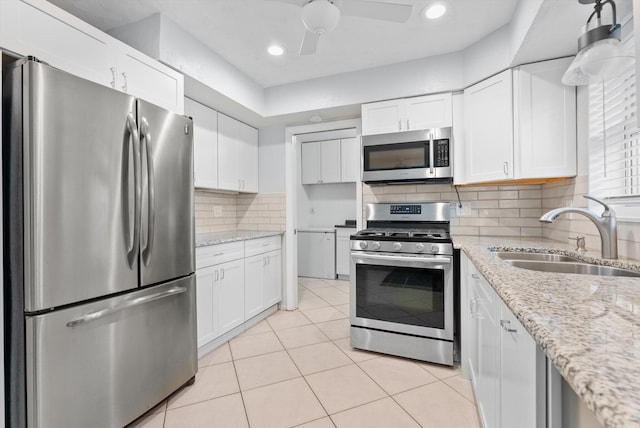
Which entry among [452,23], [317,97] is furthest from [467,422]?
[317,97]

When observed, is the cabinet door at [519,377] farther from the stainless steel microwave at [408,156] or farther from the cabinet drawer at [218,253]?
the cabinet drawer at [218,253]

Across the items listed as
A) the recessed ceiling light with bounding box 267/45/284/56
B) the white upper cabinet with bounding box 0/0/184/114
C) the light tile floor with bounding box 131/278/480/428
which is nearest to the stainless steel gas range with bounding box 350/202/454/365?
the light tile floor with bounding box 131/278/480/428

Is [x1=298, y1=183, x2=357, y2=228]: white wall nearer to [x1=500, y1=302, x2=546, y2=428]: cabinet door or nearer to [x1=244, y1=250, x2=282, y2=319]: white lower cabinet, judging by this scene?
[x1=244, y1=250, x2=282, y2=319]: white lower cabinet

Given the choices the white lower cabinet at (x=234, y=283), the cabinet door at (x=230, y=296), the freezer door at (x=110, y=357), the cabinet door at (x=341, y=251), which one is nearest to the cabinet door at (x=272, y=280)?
the white lower cabinet at (x=234, y=283)

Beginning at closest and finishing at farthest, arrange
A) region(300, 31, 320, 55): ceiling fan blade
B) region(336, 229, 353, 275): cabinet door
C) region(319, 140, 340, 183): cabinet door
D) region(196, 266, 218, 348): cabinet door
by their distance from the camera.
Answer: region(300, 31, 320, 55): ceiling fan blade, region(196, 266, 218, 348): cabinet door, region(336, 229, 353, 275): cabinet door, region(319, 140, 340, 183): cabinet door

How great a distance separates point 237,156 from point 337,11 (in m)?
2.06

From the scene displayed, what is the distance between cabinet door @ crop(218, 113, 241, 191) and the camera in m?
3.02

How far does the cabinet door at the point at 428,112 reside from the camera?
2.58 meters

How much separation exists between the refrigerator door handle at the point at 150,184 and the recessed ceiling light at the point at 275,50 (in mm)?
1256

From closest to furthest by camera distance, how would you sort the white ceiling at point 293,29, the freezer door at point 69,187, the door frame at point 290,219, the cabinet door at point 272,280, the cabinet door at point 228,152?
the freezer door at point 69,187 < the white ceiling at point 293,29 < the cabinet door at point 228,152 < the cabinet door at point 272,280 < the door frame at point 290,219

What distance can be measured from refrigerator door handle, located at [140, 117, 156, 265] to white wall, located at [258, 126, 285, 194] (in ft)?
6.46

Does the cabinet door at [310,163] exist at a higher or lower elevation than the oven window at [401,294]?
higher

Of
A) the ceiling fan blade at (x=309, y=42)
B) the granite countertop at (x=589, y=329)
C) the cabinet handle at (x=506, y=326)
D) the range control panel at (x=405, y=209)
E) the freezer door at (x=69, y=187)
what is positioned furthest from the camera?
the range control panel at (x=405, y=209)

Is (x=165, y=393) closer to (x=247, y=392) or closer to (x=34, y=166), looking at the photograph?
(x=247, y=392)
